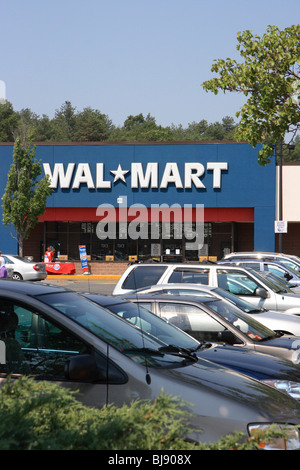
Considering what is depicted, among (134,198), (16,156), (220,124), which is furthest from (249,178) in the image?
(220,124)

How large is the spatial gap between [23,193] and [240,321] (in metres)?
29.4

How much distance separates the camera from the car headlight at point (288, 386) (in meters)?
5.90

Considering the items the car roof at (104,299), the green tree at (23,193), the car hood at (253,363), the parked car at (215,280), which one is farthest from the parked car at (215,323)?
the green tree at (23,193)

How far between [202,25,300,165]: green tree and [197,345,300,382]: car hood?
25.5 feet

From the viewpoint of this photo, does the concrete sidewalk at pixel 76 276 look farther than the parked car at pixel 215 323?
Yes

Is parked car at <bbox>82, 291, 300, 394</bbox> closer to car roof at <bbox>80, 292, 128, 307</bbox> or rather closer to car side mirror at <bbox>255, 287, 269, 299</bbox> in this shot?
car roof at <bbox>80, 292, 128, 307</bbox>

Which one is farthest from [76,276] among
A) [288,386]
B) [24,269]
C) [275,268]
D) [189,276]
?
[288,386]

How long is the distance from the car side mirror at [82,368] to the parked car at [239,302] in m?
5.16

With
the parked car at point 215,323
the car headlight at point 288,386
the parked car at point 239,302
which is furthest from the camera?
the parked car at point 239,302

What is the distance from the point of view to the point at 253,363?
6383mm

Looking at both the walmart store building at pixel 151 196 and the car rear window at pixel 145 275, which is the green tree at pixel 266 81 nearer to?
the car rear window at pixel 145 275

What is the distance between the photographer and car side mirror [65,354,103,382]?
14.4 ft

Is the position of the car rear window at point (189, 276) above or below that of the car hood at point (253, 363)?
above

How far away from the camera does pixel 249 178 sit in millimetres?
37875
